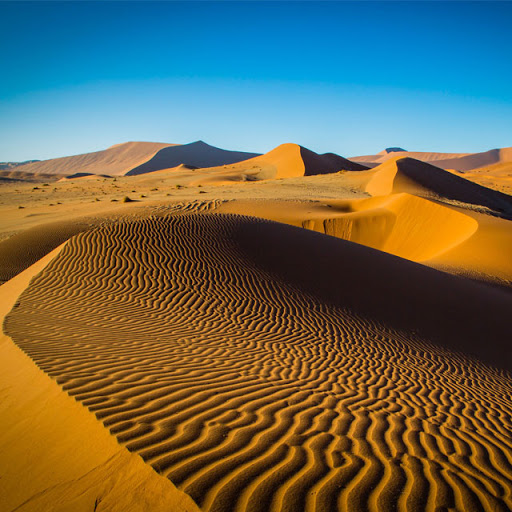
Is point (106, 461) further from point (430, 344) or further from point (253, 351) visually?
point (430, 344)

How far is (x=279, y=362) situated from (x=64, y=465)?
136 inches

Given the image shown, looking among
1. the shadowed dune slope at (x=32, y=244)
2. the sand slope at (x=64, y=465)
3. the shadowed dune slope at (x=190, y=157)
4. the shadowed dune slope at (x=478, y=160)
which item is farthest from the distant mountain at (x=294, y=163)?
the shadowed dune slope at (x=478, y=160)

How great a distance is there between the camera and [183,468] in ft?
8.02

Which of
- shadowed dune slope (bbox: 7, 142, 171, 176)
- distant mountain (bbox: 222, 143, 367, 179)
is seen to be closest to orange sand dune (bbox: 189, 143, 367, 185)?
distant mountain (bbox: 222, 143, 367, 179)

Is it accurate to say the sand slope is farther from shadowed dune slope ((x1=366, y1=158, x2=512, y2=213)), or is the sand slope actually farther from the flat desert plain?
shadowed dune slope ((x1=366, y1=158, x2=512, y2=213))

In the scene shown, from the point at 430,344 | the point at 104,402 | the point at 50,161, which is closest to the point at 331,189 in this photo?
the point at 430,344

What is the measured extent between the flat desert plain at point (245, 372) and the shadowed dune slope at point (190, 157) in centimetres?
8294

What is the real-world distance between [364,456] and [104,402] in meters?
2.11

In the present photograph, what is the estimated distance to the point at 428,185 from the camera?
33156 mm

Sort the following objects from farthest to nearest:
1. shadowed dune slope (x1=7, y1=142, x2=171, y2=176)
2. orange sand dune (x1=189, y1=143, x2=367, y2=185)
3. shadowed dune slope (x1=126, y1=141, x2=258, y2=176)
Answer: shadowed dune slope (x1=7, y1=142, x2=171, y2=176) < shadowed dune slope (x1=126, y1=141, x2=258, y2=176) < orange sand dune (x1=189, y1=143, x2=367, y2=185)

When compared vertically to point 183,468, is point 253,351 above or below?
below

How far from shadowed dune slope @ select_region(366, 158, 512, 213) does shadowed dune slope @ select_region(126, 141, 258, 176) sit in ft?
219

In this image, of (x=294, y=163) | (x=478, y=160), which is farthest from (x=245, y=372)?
(x=478, y=160)

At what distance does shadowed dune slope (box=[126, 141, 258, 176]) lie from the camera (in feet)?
319
